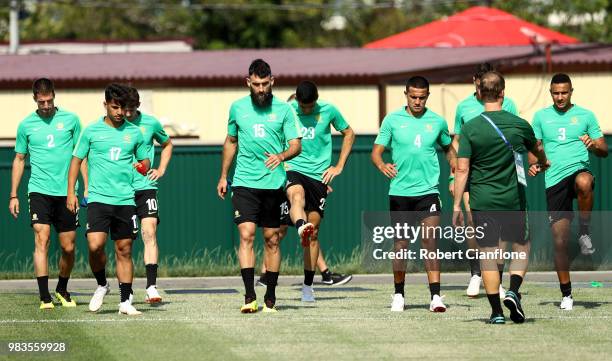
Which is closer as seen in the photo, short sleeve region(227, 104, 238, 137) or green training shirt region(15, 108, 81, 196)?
short sleeve region(227, 104, 238, 137)

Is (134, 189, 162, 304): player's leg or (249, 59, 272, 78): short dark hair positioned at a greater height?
(249, 59, 272, 78): short dark hair

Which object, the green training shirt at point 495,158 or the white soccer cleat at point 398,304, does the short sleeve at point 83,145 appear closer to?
the white soccer cleat at point 398,304

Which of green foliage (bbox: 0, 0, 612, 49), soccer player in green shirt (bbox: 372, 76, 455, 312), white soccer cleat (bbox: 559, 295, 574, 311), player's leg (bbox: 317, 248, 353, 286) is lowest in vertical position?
player's leg (bbox: 317, 248, 353, 286)

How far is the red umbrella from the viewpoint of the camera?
39.2 metres

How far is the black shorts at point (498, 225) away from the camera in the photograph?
1270 centimetres

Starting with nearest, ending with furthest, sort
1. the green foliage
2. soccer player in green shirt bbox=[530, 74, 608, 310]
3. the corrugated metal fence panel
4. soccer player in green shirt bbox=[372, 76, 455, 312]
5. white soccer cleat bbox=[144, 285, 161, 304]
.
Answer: soccer player in green shirt bbox=[372, 76, 455, 312] → soccer player in green shirt bbox=[530, 74, 608, 310] → white soccer cleat bbox=[144, 285, 161, 304] → the corrugated metal fence panel → the green foliage

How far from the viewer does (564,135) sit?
586 inches

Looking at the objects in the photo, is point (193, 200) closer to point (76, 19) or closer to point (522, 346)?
point (522, 346)

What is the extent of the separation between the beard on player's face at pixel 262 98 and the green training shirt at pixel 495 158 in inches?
83.3

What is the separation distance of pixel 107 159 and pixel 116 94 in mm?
614

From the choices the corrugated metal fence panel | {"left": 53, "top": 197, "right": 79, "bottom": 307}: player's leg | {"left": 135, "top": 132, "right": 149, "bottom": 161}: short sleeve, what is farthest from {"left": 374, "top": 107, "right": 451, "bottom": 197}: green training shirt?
the corrugated metal fence panel

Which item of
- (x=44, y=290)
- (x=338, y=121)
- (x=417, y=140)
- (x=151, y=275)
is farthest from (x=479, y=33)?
(x=44, y=290)

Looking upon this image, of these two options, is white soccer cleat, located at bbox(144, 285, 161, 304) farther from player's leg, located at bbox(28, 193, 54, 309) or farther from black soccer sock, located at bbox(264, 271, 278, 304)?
black soccer sock, located at bbox(264, 271, 278, 304)

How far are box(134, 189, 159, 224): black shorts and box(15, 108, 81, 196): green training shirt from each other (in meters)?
0.96
